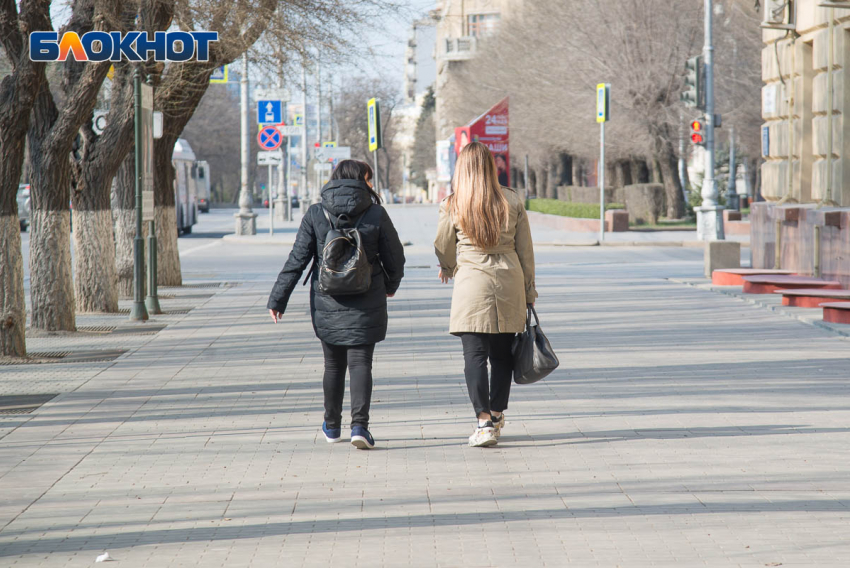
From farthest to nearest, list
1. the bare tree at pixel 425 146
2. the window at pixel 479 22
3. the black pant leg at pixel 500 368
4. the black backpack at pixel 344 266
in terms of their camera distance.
→ the bare tree at pixel 425 146, the window at pixel 479 22, the black pant leg at pixel 500 368, the black backpack at pixel 344 266

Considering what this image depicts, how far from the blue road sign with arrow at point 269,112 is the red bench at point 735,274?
16.2 metres

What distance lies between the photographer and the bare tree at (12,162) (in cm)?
1039

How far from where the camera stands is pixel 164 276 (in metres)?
18.4

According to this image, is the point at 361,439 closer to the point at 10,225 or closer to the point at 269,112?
the point at 10,225

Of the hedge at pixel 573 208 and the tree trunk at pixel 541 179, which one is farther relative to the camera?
the tree trunk at pixel 541 179

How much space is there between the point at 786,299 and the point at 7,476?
35.5 feet

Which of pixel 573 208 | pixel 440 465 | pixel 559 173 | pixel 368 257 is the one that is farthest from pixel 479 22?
pixel 440 465

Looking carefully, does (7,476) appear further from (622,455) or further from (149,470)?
(622,455)

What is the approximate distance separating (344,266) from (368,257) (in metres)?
0.19

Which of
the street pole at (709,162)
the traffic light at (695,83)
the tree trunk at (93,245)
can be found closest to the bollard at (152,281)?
the tree trunk at (93,245)

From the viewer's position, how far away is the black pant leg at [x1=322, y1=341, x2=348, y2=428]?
6.92m

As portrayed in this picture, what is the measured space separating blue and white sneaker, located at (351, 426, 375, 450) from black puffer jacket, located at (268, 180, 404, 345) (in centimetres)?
50

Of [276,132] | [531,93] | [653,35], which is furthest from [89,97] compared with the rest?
[531,93]

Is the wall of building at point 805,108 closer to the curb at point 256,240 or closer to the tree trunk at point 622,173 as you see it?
the curb at point 256,240
